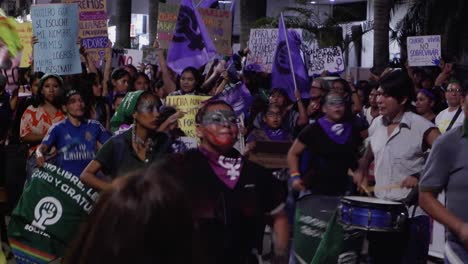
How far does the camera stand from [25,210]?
23.8ft

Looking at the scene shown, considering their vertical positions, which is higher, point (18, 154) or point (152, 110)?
point (152, 110)

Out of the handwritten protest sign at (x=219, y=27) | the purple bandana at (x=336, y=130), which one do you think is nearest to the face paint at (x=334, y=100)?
the purple bandana at (x=336, y=130)

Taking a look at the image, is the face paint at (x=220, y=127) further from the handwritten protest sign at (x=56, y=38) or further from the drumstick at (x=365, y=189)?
the handwritten protest sign at (x=56, y=38)

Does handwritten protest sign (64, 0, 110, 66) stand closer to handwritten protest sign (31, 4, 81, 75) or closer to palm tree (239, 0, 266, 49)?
handwritten protest sign (31, 4, 81, 75)

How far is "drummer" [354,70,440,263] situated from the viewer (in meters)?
6.51

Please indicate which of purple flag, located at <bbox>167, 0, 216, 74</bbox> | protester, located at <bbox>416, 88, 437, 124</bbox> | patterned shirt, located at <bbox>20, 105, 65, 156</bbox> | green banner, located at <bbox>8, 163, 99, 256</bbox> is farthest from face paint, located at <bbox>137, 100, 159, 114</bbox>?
purple flag, located at <bbox>167, 0, 216, 74</bbox>

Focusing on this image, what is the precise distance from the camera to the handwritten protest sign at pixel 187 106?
377 inches

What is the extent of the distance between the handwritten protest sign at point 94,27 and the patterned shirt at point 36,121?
15.7 feet

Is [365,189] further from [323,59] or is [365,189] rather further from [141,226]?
[323,59]

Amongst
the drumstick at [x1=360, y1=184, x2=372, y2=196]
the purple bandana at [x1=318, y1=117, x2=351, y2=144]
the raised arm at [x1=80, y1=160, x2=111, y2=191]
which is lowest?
the drumstick at [x1=360, y1=184, x2=372, y2=196]

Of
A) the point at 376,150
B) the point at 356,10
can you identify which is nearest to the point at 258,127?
the point at 376,150

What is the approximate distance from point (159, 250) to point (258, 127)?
827 cm

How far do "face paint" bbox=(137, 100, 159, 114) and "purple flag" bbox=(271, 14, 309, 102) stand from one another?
535cm

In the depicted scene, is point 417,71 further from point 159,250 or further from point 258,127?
point 159,250
